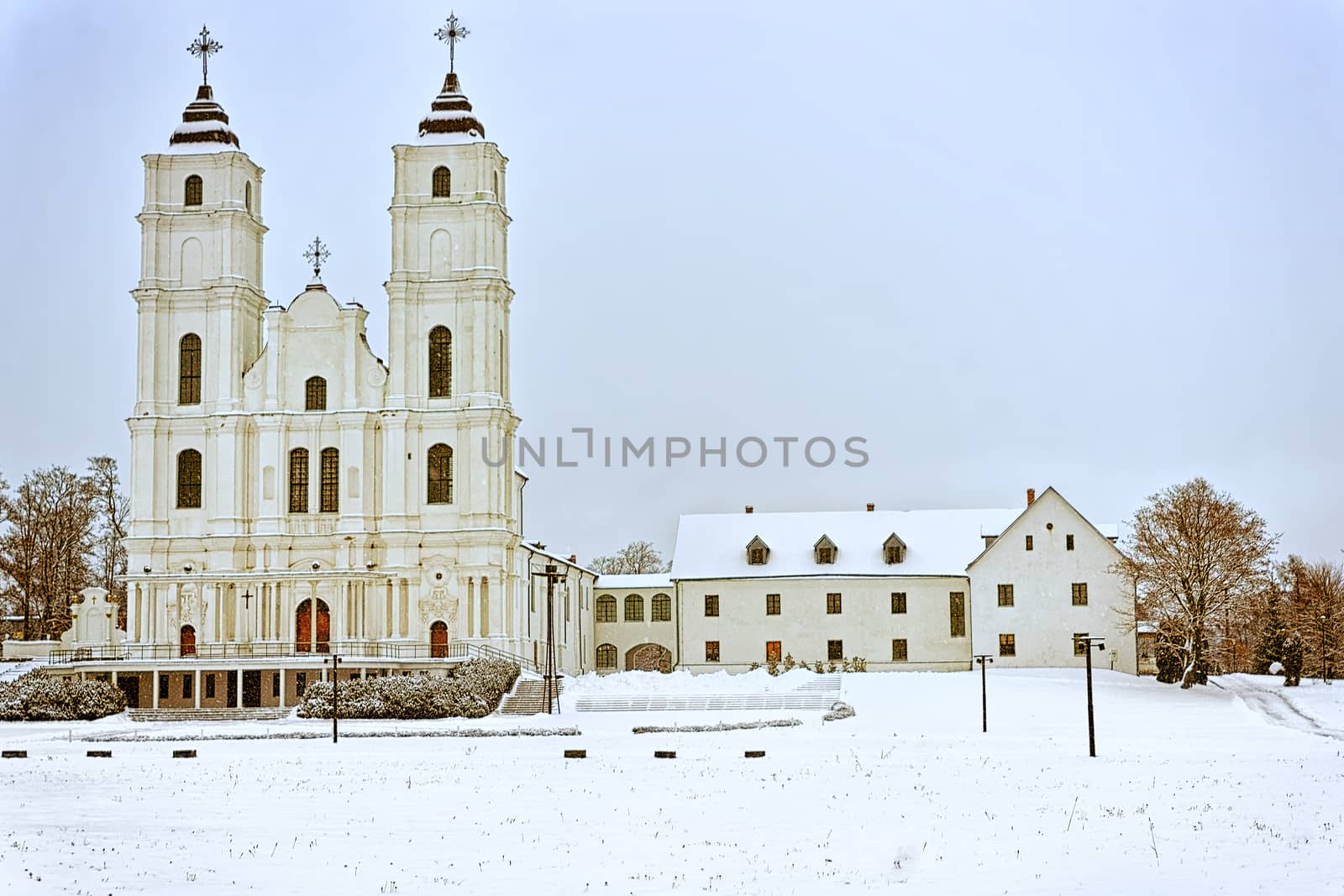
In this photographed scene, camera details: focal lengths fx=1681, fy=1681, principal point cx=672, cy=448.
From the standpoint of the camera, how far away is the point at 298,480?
2386 inches

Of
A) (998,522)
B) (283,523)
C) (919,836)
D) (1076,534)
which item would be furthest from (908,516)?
(919,836)

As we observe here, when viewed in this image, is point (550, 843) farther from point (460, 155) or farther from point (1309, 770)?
point (460, 155)

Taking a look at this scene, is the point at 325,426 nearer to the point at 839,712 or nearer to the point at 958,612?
the point at 839,712

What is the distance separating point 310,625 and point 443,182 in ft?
54.4

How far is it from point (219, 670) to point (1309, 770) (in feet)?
116

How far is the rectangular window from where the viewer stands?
65188 mm

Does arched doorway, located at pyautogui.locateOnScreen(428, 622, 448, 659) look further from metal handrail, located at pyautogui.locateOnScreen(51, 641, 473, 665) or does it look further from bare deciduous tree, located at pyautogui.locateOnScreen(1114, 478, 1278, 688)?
bare deciduous tree, located at pyautogui.locateOnScreen(1114, 478, 1278, 688)

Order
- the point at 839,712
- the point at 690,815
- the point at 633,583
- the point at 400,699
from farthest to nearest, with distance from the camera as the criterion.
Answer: the point at 633,583
the point at 400,699
the point at 839,712
the point at 690,815

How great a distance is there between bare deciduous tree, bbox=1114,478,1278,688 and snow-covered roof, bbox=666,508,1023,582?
405 inches

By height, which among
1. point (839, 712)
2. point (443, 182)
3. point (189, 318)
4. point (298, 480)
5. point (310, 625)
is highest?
point (443, 182)

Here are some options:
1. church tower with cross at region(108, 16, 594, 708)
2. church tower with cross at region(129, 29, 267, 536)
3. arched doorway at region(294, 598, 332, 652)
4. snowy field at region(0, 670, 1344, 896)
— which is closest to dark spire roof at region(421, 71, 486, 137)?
church tower with cross at region(108, 16, 594, 708)

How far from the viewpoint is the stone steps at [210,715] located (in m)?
49.0

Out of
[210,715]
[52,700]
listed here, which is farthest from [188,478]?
[210,715]

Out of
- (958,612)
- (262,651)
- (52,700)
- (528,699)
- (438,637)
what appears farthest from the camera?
(958,612)
